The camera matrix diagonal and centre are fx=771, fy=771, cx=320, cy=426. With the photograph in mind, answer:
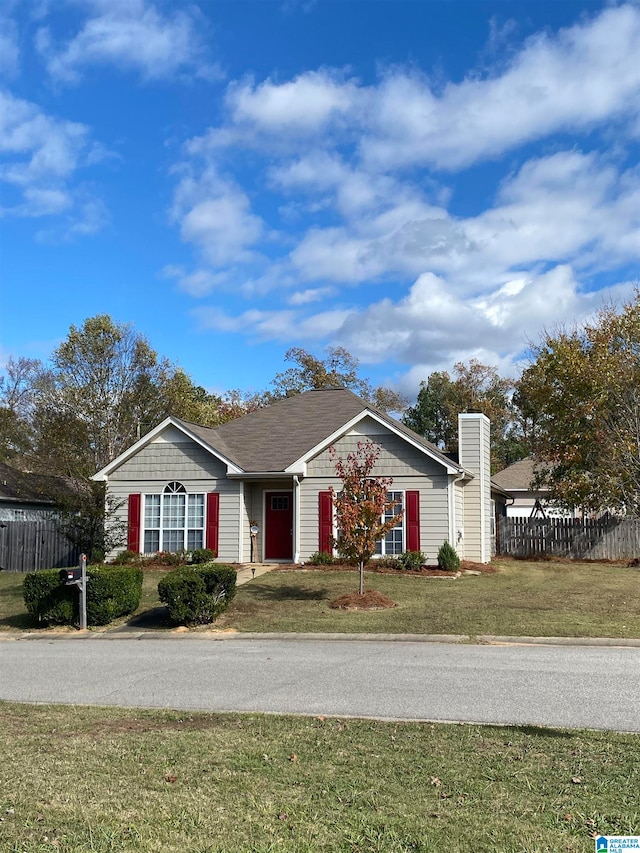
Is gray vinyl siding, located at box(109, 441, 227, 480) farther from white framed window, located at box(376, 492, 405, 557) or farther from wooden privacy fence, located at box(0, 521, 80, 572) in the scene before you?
white framed window, located at box(376, 492, 405, 557)

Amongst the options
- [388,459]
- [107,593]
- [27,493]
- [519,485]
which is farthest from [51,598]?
[519,485]

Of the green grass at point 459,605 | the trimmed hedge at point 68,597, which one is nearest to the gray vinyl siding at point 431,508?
the green grass at point 459,605

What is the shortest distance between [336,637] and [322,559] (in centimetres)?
1002

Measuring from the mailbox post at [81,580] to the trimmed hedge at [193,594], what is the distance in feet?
4.87

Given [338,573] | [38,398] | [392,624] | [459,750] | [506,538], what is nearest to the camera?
[459,750]

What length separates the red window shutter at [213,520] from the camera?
81.2ft

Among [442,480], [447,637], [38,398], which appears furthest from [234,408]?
[447,637]

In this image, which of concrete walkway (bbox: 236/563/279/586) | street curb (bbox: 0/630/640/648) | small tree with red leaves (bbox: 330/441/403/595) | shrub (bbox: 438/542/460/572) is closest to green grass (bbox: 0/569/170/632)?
street curb (bbox: 0/630/640/648)

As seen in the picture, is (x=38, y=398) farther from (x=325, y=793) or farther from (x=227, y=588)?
(x=325, y=793)

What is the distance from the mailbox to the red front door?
1043cm

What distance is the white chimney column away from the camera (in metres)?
25.5

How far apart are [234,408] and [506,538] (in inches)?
1168

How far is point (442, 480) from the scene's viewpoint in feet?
77.5

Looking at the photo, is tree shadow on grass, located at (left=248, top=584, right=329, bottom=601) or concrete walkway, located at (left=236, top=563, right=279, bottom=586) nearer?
tree shadow on grass, located at (left=248, top=584, right=329, bottom=601)
